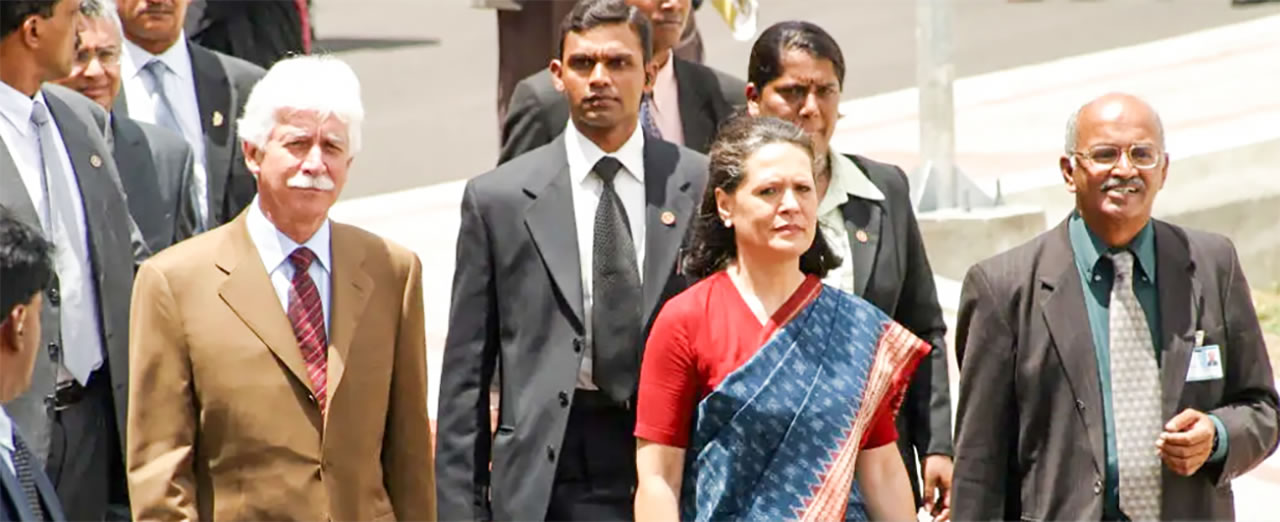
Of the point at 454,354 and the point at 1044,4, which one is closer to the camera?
the point at 454,354

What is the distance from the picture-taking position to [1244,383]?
22.3 ft

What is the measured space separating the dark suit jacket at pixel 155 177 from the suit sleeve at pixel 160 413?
154cm

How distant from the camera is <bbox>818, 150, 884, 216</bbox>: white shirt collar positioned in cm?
748

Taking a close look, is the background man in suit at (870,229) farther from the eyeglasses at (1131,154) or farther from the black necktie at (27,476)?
the black necktie at (27,476)

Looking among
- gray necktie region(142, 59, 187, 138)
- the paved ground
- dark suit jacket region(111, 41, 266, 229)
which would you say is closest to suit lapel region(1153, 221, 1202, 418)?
dark suit jacket region(111, 41, 266, 229)

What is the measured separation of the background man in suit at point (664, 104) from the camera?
8828 mm

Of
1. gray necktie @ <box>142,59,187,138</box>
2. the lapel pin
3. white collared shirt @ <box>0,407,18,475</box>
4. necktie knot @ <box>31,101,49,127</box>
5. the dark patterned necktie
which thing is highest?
gray necktie @ <box>142,59,187,138</box>

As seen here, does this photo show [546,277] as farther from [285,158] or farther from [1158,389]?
[1158,389]

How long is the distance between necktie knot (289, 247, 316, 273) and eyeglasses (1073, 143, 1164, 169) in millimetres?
1994

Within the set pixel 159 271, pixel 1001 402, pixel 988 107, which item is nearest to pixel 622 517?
pixel 1001 402

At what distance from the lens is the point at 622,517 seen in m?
7.10

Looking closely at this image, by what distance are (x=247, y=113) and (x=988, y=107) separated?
485 inches

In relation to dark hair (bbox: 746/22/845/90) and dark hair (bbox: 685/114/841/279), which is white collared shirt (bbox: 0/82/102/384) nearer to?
dark hair (bbox: 685/114/841/279)

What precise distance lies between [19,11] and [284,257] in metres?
1.05
